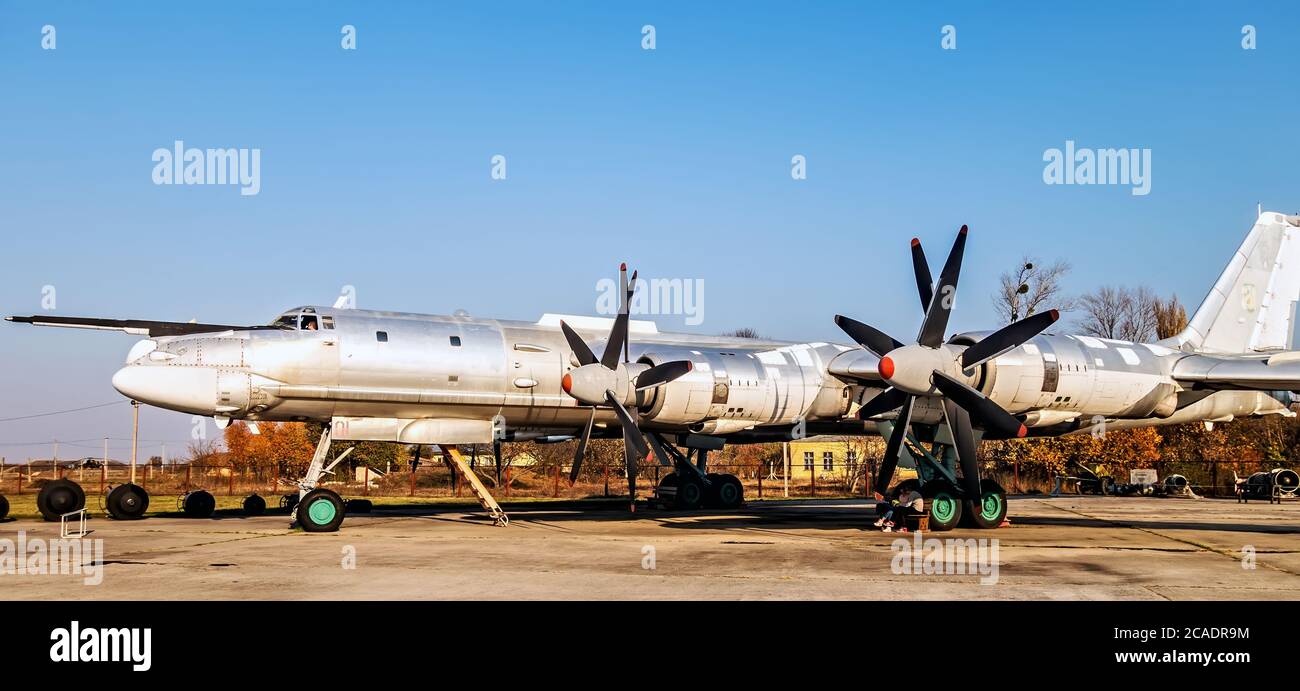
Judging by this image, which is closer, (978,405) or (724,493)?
(978,405)

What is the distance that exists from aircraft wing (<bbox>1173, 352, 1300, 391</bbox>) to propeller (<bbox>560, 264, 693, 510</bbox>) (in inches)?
429

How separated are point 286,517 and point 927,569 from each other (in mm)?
17778

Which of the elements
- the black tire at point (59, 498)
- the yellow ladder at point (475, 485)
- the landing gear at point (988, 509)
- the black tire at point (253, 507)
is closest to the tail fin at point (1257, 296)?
the landing gear at point (988, 509)

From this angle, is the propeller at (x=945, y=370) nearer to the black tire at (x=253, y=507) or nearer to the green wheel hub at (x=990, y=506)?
the green wheel hub at (x=990, y=506)

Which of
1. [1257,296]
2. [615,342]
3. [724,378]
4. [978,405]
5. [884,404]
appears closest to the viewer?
[978,405]

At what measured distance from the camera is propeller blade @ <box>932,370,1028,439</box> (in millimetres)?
19688

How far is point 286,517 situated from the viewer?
26938 millimetres

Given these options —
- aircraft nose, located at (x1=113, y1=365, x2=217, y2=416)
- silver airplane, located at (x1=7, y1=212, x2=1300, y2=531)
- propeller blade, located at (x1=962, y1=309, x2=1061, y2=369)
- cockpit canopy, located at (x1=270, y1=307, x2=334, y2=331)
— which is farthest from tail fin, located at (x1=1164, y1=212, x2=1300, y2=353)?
aircraft nose, located at (x1=113, y1=365, x2=217, y2=416)

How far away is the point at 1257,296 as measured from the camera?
26.4 metres

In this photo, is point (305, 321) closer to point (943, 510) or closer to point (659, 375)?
point (659, 375)

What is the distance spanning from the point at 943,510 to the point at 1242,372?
6906 mm

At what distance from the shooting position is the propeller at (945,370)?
64.7 feet

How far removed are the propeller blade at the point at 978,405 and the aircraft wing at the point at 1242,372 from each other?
529 centimetres

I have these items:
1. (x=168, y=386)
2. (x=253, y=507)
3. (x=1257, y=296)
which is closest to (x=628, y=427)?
(x=168, y=386)
